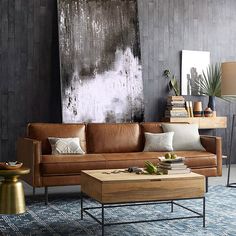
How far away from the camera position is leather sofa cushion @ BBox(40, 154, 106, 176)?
505 cm

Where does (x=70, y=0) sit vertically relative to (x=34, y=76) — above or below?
above

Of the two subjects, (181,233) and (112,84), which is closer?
(181,233)

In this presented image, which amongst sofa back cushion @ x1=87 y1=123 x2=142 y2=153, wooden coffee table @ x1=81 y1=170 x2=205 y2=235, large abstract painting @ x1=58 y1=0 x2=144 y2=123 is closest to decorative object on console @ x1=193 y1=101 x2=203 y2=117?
large abstract painting @ x1=58 y1=0 x2=144 y2=123

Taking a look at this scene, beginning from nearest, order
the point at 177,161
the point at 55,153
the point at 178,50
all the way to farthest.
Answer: the point at 177,161
the point at 55,153
the point at 178,50

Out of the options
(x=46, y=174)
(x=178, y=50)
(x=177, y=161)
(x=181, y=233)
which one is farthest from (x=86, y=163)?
(x=178, y=50)

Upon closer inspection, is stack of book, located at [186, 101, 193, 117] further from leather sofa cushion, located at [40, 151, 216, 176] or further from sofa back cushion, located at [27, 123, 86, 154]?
sofa back cushion, located at [27, 123, 86, 154]

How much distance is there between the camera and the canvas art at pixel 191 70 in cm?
791

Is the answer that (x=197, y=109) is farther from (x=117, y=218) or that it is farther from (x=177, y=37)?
(x=117, y=218)

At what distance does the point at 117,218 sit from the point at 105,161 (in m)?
0.96

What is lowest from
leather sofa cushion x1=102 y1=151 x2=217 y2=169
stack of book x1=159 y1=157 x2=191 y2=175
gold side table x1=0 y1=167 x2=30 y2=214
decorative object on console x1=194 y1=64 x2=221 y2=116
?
gold side table x1=0 y1=167 x2=30 y2=214

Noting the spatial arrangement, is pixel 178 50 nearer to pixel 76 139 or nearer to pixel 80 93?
pixel 80 93

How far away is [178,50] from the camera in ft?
26.0

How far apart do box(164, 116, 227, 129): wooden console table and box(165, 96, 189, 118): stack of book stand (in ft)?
0.21

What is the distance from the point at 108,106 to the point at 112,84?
33cm
